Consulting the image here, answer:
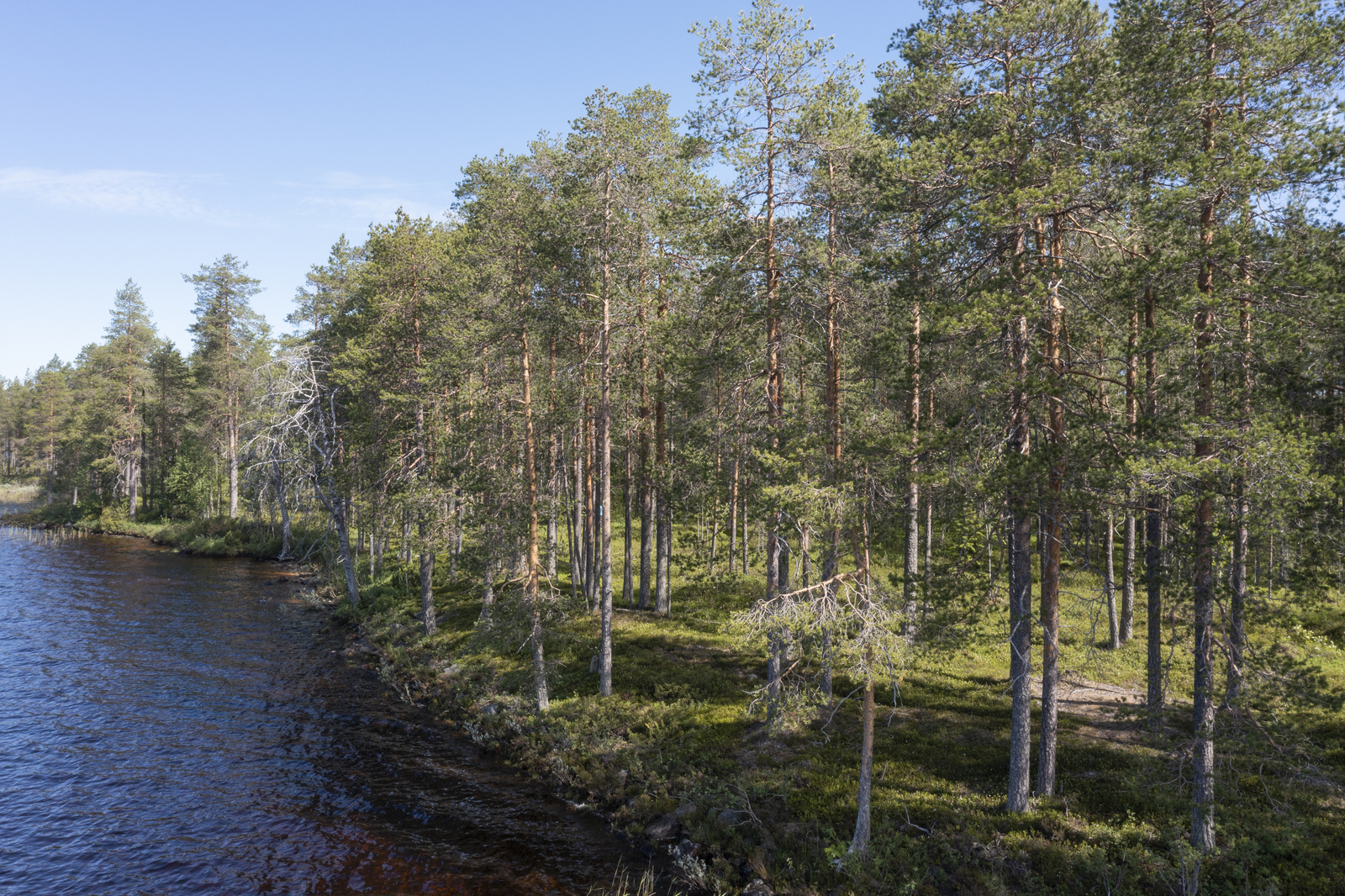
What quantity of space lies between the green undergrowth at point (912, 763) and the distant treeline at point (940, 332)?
31.1 inches

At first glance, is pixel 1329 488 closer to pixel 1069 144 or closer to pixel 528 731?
pixel 1069 144

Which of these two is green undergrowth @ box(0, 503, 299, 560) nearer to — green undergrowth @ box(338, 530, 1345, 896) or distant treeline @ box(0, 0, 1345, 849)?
distant treeline @ box(0, 0, 1345, 849)

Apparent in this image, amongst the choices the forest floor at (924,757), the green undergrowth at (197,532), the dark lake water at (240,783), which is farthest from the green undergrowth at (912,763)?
the green undergrowth at (197,532)

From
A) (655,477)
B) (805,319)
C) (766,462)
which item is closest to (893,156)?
(805,319)

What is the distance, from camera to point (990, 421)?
12.3 metres

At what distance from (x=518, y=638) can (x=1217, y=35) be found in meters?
19.3

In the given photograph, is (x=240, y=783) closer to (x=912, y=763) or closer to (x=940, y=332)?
(x=912, y=763)

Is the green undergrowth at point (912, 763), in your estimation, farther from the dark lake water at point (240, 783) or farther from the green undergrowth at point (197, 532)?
the green undergrowth at point (197, 532)

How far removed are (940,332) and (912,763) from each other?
9.57 metres

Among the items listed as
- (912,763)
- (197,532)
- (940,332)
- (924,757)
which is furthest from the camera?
(197,532)

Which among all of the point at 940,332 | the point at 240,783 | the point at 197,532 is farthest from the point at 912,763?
the point at 197,532

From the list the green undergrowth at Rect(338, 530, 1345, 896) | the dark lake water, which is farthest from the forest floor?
the dark lake water

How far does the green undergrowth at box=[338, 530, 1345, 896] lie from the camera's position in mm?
10727

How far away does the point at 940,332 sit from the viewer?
11.5 meters
